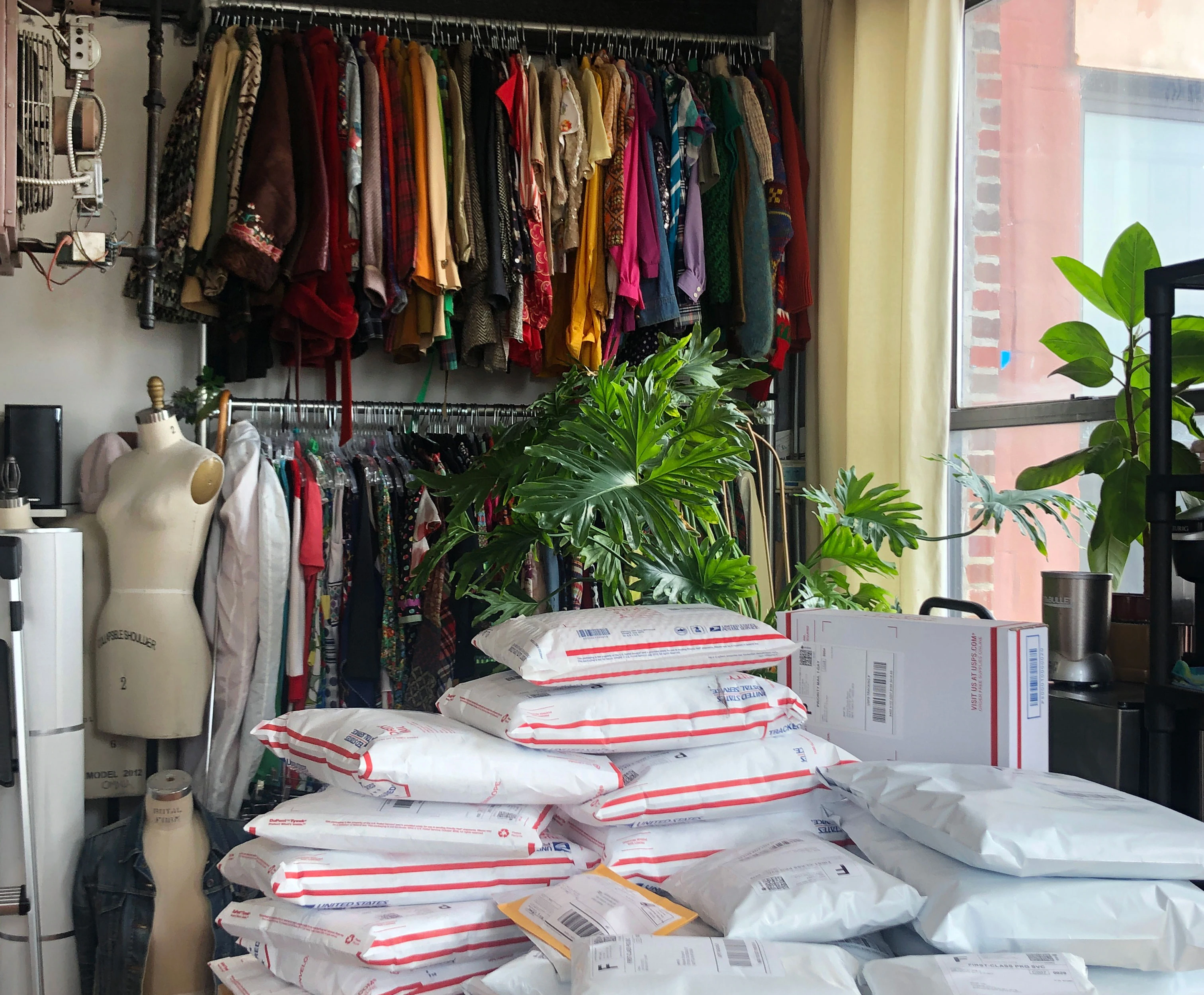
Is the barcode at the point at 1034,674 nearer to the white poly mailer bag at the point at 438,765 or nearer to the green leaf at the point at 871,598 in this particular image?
the white poly mailer bag at the point at 438,765

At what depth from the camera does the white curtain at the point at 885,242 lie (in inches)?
108

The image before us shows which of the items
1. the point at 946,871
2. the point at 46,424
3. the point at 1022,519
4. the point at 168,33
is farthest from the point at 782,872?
the point at 168,33

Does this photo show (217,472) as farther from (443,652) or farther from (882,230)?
(882,230)

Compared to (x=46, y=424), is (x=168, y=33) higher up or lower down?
higher up

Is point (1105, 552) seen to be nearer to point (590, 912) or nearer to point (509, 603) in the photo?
point (509, 603)

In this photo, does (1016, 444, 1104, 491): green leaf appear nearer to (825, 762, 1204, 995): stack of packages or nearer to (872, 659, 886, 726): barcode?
(872, 659, 886, 726): barcode

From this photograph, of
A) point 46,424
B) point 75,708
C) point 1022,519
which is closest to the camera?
point 1022,519

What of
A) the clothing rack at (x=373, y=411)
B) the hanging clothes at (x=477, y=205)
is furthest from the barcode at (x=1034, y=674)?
the clothing rack at (x=373, y=411)

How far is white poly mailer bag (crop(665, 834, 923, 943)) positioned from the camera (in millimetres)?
955

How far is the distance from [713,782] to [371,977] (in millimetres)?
436

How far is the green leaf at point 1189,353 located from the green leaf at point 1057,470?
19 cm

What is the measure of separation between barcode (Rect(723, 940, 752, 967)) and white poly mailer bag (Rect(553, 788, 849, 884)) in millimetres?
263

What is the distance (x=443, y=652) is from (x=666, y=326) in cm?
112

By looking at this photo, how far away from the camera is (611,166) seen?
9.60 feet
